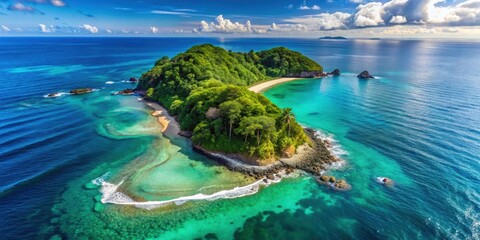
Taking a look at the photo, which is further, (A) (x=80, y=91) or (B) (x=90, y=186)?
(A) (x=80, y=91)

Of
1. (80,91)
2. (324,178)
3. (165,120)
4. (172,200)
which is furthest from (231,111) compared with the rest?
(80,91)

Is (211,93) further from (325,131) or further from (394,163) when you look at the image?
(394,163)

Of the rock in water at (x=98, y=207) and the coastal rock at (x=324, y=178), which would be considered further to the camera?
the coastal rock at (x=324, y=178)

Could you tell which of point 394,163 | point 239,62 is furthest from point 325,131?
point 239,62

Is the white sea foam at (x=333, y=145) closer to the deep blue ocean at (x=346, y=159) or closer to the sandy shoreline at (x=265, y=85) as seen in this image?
the deep blue ocean at (x=346, y=159)

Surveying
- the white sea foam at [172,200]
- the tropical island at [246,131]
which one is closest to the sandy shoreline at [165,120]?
the tropical island at [246,131]

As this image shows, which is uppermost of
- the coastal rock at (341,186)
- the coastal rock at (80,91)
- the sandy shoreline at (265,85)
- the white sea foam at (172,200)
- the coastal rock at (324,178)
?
the coastal rock at (80,91)

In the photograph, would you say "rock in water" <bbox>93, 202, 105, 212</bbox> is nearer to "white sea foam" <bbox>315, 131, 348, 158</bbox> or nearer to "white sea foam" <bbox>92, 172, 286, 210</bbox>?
"white sea foam" <bbox>92, 172, 286, 210</bbox>

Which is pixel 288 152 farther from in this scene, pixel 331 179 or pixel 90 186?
pixel 90 186

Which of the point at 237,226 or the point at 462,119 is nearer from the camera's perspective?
the point at 237,226
